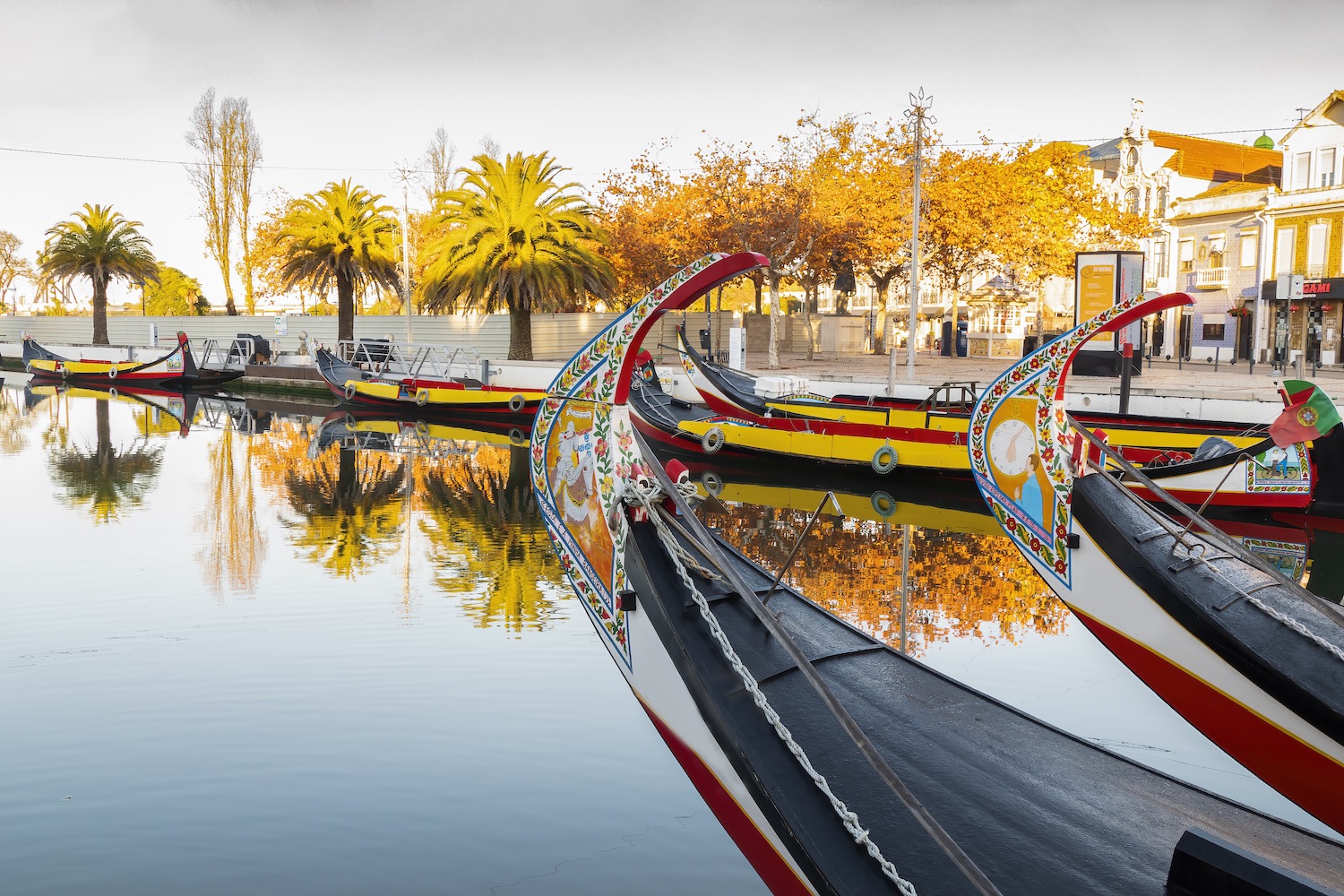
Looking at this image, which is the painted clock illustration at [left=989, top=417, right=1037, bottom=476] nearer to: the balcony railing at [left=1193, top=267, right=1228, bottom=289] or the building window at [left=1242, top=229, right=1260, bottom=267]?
the building window at [left=1242, top=229, right=1260, bottom=267]

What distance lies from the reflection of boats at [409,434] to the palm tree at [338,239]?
10.1 m

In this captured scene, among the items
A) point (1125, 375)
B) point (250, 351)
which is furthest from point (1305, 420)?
point (250, 351)

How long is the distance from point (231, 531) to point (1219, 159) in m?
46.3

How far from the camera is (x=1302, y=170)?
36.2m

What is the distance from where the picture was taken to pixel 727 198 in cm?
3319

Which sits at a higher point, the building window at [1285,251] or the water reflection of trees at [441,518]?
the building window at [1285,251]

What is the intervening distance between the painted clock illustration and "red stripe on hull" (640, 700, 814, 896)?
3967mm

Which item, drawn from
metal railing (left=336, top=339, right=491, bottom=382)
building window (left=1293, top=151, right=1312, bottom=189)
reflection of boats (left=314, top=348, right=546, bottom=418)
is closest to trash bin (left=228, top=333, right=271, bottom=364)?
metal railing (left=336, top=339, right=491, bottom=382)

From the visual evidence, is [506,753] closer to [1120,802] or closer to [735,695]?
[735,695]

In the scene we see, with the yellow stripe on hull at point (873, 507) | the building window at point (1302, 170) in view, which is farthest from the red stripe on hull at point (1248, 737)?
the building window at point (1302, 170)

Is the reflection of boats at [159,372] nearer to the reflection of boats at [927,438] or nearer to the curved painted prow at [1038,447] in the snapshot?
the reflection of boats at [927,438]

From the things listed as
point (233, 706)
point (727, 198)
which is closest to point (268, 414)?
point (727, 198)

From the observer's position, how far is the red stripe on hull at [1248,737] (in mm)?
5352

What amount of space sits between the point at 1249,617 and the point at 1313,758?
85cm
